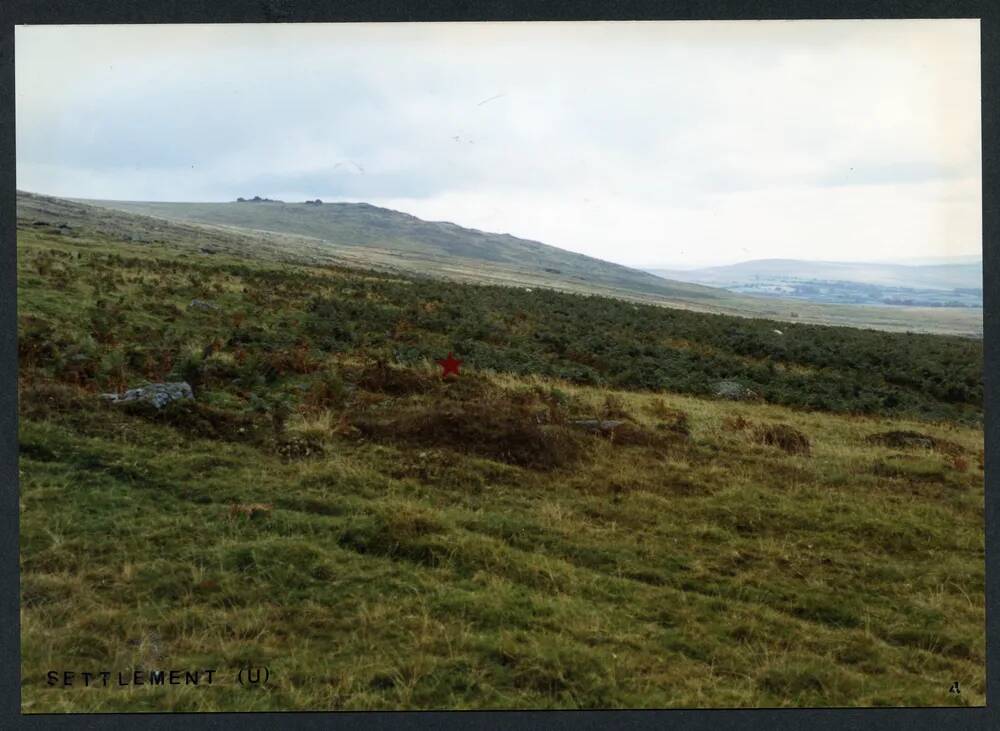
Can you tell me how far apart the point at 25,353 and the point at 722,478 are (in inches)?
356

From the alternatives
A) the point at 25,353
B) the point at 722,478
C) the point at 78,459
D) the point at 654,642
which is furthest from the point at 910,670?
the point at 25,353

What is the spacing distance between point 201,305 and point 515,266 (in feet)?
35.2

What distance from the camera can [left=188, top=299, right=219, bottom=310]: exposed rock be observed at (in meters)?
11.8

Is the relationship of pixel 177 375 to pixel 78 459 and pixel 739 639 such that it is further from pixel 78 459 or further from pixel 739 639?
pixel 739 639

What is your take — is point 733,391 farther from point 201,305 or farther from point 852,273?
point 201,305

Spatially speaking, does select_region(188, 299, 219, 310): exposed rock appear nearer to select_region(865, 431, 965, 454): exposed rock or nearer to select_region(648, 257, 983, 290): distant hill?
select_region(648, 257, 983, 290): distant hill

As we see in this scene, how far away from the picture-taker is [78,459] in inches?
322

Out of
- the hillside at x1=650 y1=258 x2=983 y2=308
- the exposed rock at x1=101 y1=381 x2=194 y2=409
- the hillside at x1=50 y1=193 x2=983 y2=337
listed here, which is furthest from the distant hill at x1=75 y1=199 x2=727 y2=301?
the exposed rock at x1=101 y1=381 x2=194 y2=409

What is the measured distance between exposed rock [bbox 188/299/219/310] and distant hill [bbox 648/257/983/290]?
7.12 m

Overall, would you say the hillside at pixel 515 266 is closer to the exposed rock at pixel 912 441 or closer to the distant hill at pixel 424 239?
the distant hill at pixel 424 239

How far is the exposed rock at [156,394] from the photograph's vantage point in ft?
30.1

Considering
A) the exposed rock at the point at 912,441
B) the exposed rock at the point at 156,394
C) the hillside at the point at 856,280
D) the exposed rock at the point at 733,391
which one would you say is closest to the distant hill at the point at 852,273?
the hillside at the point at 856,280

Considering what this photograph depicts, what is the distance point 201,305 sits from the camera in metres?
11.8

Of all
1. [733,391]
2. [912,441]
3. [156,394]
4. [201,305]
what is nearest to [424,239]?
[201,305]
